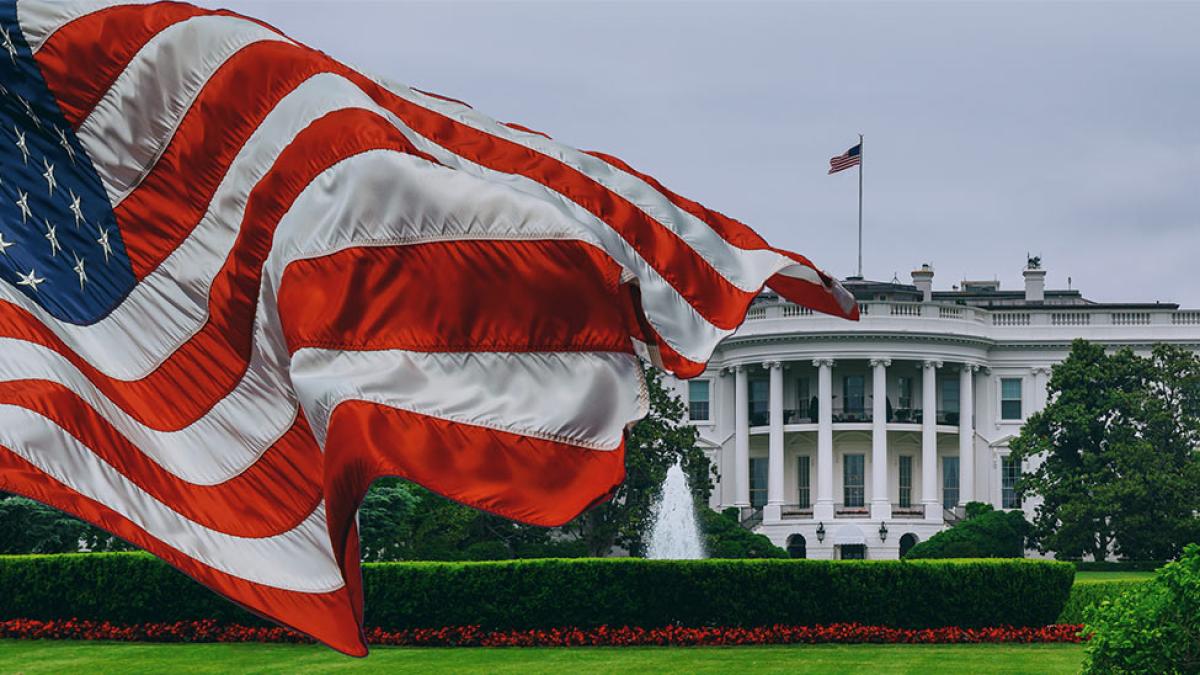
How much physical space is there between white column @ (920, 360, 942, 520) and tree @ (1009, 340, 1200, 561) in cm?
869

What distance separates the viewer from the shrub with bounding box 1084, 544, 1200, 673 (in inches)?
527

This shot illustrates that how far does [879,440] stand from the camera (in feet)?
222

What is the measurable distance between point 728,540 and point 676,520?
1.63 meters

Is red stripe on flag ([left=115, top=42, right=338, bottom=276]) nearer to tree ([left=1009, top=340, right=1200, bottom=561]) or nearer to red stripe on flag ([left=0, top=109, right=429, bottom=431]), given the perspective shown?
red stripe on flag ([left=0, top=109, right=429, bottom=431])

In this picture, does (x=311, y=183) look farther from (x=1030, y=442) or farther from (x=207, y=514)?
(x=1030, y=442)

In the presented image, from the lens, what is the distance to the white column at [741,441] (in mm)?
69312

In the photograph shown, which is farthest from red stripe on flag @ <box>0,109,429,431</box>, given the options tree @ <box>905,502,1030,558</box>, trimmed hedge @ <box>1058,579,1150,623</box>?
tree @ <box>905,502,1030,558</box>

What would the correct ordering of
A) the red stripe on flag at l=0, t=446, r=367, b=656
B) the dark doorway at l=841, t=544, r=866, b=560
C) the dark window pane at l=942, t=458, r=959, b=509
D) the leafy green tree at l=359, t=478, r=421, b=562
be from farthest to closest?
the dark window pane at l=942, t=458, r=959, b=509
the dark doorway at l=841, t=544, r=866, b=560
the leafy green tree at l=359, t=478, r=421, b=562
the red stripe on flag at l=0, t=446, r=367, b=656

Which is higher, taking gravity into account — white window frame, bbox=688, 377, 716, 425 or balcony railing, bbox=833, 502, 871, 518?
white window frame, bbox=688, 377, 716, 425

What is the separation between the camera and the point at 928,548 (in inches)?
2211

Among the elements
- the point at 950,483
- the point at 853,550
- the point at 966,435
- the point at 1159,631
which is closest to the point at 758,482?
the point at 853,550

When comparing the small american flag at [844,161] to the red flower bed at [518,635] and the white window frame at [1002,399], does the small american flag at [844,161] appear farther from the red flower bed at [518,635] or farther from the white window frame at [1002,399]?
the red flower bed at [518,635]

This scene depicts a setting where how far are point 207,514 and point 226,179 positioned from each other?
1.45 metres

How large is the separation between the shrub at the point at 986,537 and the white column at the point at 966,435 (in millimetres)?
8355
